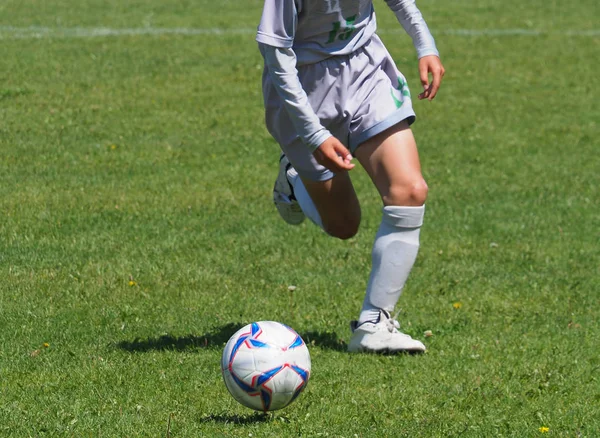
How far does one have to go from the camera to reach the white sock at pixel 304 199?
630 cm

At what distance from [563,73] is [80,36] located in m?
7.40

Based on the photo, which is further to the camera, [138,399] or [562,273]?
[562,273]

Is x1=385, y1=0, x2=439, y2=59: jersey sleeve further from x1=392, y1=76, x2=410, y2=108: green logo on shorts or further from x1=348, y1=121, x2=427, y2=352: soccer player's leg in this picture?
x1=348, y1=121, x2=427, y2=352: soccer player's leg

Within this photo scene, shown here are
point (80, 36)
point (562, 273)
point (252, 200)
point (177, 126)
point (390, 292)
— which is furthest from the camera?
point (80, 36)

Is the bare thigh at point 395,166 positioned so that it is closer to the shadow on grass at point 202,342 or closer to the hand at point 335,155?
the hand at point 335,155

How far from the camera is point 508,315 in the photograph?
6.34 m

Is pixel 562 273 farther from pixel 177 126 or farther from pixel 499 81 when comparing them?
pixel 499 81

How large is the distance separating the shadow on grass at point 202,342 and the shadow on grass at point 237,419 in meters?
1.02

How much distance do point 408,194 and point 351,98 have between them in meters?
0.58

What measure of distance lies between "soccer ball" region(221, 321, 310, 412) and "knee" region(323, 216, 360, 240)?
1.59 meters

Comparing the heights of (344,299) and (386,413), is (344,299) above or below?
below

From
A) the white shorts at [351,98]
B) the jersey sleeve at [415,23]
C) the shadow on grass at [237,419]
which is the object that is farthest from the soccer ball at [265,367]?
the jersey sleeve at [415,23]

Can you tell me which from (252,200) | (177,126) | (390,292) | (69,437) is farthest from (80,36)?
(69,437)

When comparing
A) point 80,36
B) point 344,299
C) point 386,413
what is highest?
point 386,413
